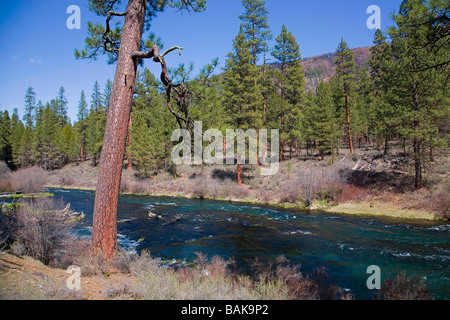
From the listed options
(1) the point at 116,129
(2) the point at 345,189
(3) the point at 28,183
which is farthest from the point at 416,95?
(3) the point at 28,183

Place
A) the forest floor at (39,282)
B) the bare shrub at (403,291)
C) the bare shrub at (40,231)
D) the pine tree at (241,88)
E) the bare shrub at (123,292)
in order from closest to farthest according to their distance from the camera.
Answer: the forest floor at (39,282) → the bare shrub at (123,292) → the bare shrub at (403,291) → the bare shrub at (40,231) → the pine tree at (241,88)

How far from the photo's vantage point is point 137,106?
42562 millimetres

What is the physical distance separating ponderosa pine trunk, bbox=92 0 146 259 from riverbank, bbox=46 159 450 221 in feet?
51.9

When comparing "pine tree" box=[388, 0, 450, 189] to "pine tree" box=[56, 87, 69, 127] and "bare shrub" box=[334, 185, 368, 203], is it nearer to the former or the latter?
"bare shrub" box=[334, 185, 368, 203]

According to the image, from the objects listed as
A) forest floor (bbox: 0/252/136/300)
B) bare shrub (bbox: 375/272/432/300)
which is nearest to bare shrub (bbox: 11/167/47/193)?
forest floor (bbox: 0/252/136/300)

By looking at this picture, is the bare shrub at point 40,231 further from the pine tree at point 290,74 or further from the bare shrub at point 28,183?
the pine tree at point 290,74

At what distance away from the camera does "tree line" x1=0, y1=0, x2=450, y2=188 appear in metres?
7.93

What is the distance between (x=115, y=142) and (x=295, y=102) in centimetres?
3045

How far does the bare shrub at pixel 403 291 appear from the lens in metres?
4.81

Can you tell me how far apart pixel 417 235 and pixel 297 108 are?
72.4ft

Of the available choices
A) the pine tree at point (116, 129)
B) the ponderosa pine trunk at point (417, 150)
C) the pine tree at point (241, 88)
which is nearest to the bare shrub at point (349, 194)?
the ponderosa pine trunk at point (417, 150)

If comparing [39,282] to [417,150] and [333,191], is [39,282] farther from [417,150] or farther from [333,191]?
[417,150]

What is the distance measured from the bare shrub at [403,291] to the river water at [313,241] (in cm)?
55
